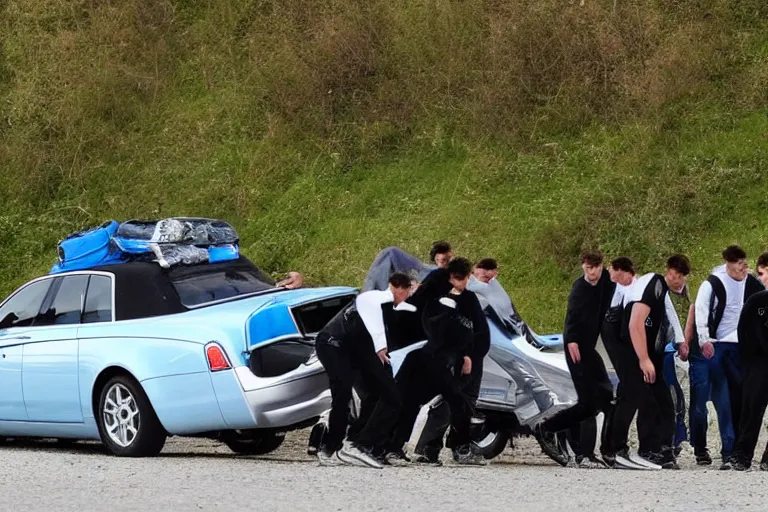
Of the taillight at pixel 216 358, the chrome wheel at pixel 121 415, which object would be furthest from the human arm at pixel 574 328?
the chrome wheel at pixel 121 415

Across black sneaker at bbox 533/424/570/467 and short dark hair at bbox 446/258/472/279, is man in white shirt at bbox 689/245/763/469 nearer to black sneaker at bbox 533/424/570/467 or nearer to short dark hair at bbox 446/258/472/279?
black sneaker at bbox 533/424/570/467

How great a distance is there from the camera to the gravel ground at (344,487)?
311 inches

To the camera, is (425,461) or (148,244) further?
(148,244)

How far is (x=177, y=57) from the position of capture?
97.9 ft

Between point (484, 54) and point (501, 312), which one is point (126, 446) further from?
point (484, 54)

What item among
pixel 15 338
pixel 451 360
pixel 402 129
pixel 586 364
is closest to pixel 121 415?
pixel 15 338

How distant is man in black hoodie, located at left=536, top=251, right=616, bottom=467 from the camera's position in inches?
416

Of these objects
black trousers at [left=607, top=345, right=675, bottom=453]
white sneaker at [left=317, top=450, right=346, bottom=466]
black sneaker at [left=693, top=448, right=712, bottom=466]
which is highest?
black trousers at [left=607, top=345, right=675, bottom=453]

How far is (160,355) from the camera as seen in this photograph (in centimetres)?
1094

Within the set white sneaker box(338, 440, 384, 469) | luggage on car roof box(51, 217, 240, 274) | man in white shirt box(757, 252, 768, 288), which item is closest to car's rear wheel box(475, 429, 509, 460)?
white sneaker box(338, 440, 384, 469)

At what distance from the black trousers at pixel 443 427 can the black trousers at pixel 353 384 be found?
415mm

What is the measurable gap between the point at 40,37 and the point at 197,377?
74.0 feet

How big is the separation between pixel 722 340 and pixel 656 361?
78 centimetres

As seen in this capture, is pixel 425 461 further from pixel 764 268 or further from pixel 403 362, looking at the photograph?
pixel 764 268
